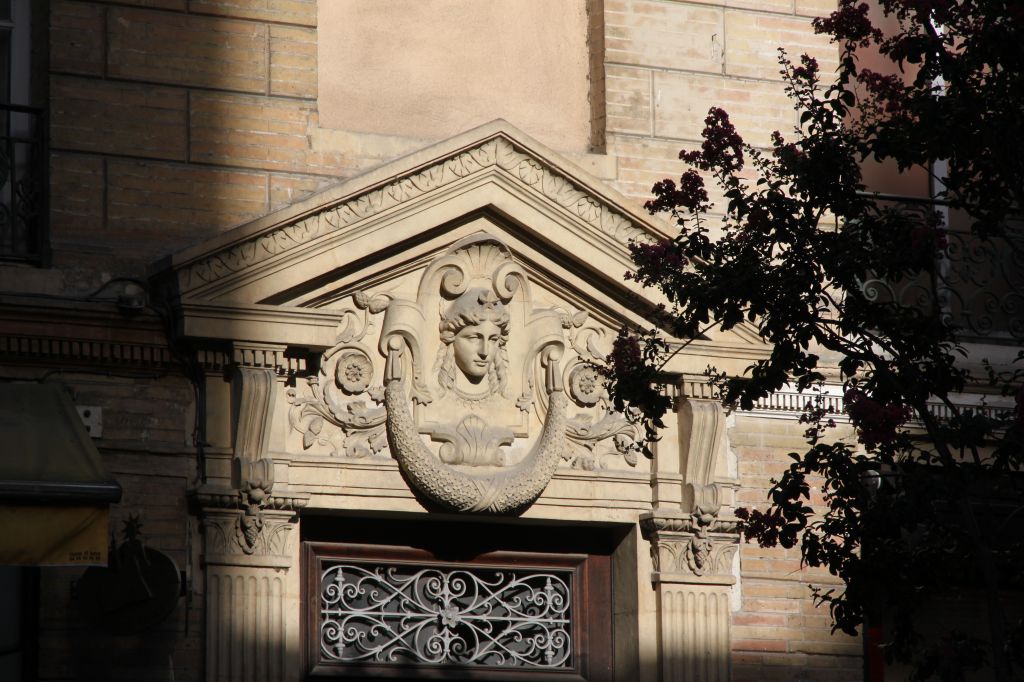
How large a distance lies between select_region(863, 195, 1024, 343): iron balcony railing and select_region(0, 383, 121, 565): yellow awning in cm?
544

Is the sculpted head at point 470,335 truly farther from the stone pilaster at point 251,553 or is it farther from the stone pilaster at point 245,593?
the stone pilaster at point 245,593

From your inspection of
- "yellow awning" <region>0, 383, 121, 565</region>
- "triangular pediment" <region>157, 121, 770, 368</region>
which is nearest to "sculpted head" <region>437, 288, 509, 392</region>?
"triangular pediment" <region>157, 121, 770, 368</region>

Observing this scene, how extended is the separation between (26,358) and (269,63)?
2.29 meters

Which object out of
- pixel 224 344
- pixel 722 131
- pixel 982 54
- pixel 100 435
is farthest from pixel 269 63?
pixel 982 54

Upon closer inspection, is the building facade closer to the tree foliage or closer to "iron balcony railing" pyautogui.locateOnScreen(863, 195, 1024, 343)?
"iron balcony railing" pyautogui.locateOnScreen(863, 195, 1024, 343)

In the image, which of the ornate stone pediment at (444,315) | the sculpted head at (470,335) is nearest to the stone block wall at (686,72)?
the ornate stone pediment at (444,315)

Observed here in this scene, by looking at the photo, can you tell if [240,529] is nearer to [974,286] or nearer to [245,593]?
[245,593]

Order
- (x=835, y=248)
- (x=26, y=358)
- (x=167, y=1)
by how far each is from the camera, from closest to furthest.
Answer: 1. (x=835, y=248)
2. (x=26, y=358)
3. (x=167, y=1)

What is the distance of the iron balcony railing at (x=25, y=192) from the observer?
9.66 metres

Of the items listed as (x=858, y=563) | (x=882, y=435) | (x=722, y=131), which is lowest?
(x=858, y=563)

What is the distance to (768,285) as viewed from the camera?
8188mm

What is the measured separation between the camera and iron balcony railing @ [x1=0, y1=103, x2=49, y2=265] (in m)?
9.66

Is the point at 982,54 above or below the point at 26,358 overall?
above

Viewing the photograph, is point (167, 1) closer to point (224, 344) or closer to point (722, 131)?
point (224, 344)
